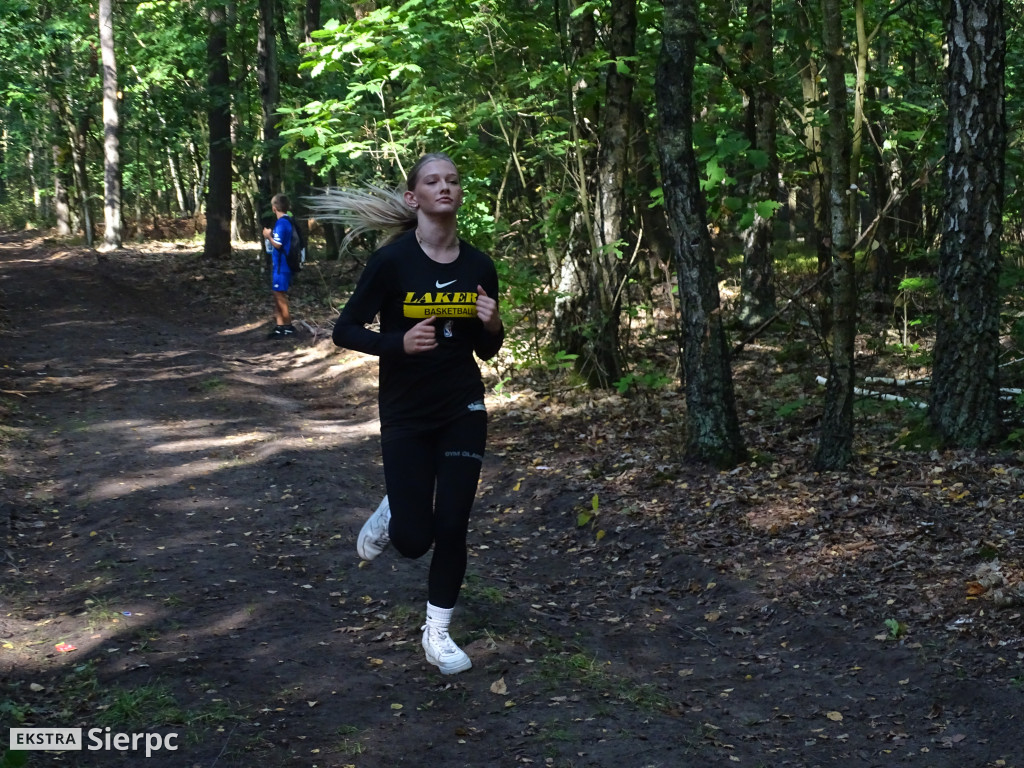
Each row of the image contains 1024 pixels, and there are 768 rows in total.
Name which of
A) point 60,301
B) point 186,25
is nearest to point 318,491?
point 60,301

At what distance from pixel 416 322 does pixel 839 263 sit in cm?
400

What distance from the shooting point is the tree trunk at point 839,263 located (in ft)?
23.4

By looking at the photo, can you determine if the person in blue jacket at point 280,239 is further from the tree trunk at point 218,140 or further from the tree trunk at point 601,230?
the tree trunk at point 218,140

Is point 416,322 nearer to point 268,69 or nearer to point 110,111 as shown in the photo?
point 268,69

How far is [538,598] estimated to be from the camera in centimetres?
656

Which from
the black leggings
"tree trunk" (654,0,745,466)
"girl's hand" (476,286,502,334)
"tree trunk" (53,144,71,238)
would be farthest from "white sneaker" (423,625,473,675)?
"tree trunk" (53,144,71,238)

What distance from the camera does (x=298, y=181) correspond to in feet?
81.4

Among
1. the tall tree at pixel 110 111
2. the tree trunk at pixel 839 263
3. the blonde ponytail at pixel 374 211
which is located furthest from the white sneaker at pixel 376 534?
the tall tree at pixel 110 111

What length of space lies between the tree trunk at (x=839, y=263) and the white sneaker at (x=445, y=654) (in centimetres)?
394

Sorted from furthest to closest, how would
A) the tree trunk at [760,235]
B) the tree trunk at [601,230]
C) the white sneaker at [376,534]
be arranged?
the tree trunk at [760,235] < the tree trunk at [601,230] < the white sneaker at [376,534]

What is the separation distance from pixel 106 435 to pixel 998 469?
27.0 feet

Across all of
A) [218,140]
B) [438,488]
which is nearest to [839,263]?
[438,488]

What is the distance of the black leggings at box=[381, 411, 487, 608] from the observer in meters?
4.82

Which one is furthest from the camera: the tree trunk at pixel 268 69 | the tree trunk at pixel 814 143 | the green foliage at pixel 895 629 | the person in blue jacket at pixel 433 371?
the tree trunk at pixel 268 69
